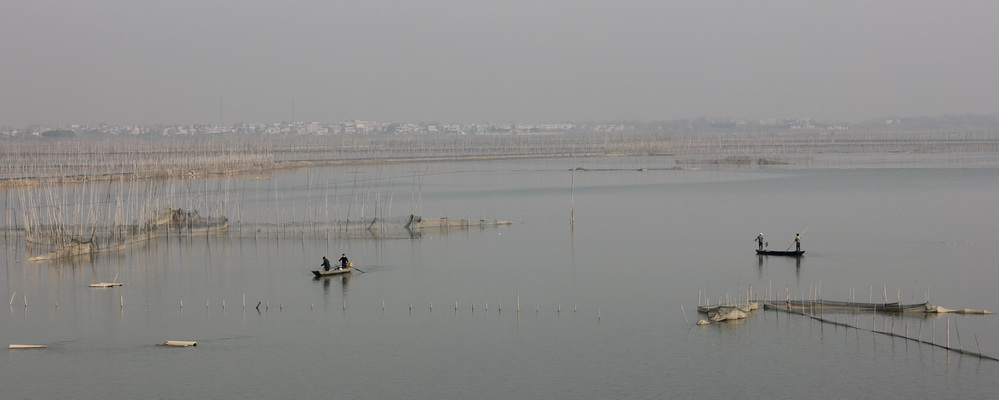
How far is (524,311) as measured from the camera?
1808cm

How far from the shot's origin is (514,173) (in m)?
58.0

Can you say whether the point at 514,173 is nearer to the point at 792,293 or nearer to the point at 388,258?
the point at 388,258

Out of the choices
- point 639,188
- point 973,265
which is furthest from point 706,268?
point 639,188

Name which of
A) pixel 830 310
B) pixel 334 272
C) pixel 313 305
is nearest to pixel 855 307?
pixel 830 310

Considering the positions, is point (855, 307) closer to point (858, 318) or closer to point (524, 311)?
point (858, 318)

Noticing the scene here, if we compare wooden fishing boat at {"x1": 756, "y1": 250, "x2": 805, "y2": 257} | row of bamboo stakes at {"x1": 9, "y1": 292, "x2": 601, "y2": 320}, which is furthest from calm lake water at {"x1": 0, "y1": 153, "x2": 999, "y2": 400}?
wooden fishing boat at {"x1": 756, "y1": 250, "x2": 805, "y2": 257}

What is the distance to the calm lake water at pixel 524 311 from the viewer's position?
45.2 feet

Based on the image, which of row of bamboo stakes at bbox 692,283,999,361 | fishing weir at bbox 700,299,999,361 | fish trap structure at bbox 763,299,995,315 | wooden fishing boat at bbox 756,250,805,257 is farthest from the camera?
wooden fishing boat at bbox 756,250,805,257

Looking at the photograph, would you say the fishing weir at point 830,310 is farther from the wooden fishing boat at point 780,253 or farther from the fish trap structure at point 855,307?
the wooden fishing boat at point 780,253

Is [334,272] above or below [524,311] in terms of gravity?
above

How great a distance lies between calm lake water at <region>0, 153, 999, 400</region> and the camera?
45.2 ft

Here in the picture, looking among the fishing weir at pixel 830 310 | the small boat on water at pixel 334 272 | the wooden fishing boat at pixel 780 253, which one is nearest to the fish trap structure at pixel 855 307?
the fishing weir at pixel 830 310

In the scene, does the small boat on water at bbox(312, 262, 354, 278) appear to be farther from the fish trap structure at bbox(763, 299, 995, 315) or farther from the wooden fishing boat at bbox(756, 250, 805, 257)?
the wooden fishing boat at bbox(756, 250, 805, 257)

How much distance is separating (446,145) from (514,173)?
4262cm
